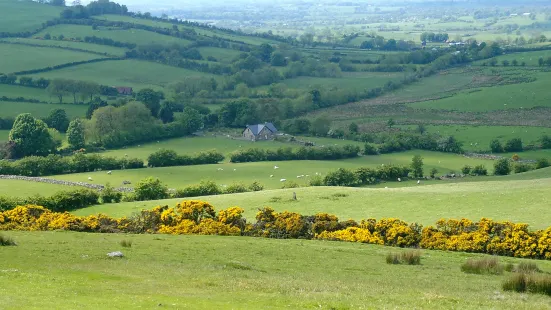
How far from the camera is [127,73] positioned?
151625mm

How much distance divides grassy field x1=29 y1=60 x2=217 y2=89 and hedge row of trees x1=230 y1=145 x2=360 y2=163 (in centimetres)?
6208

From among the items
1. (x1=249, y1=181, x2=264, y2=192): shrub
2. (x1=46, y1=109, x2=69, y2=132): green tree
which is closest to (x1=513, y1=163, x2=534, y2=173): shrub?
(x1=249, y1=181, x2=264, y2=192): shrub

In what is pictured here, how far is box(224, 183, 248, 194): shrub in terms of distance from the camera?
207 feet

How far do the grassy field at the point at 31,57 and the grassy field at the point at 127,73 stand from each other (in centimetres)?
440

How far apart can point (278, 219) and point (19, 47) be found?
133 m

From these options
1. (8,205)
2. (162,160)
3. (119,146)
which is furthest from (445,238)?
(119,146)

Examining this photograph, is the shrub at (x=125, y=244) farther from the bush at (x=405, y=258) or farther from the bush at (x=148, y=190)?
the bush at (x=148, y=190)

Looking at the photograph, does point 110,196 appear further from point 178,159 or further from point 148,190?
point 178,159

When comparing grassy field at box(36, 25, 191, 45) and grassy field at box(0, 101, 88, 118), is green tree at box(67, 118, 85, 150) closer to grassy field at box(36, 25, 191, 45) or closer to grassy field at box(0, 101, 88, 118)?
grassy field at box(0, 101, 88, 118)

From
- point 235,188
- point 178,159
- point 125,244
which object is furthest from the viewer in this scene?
point 178,159

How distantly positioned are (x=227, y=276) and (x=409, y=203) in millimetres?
23775

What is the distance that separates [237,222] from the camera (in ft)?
137

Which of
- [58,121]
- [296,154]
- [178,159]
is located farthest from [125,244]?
[58,121]

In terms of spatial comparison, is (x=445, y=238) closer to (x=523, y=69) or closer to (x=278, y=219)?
(x=278, y=219)
